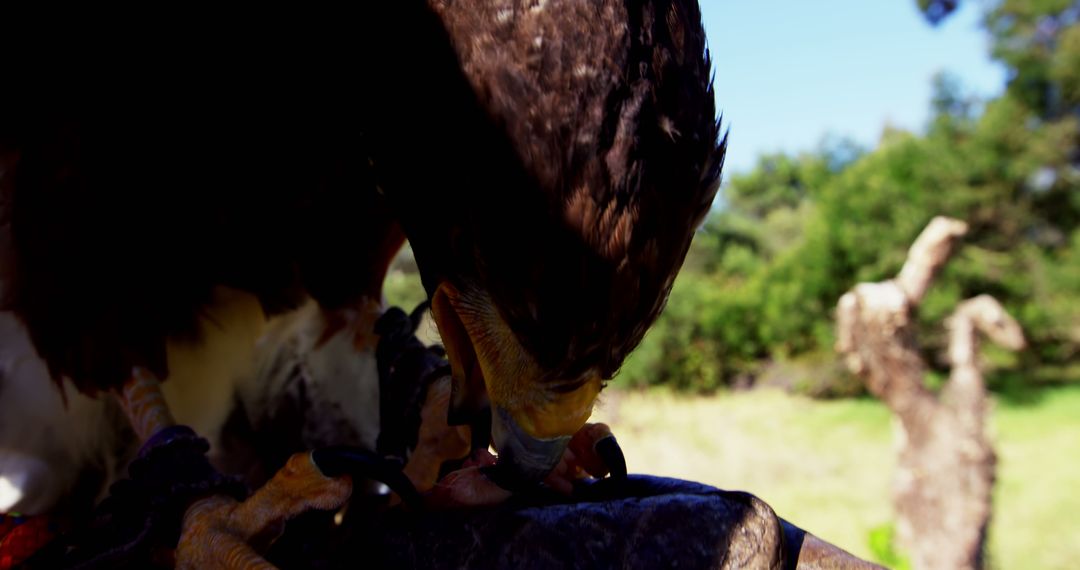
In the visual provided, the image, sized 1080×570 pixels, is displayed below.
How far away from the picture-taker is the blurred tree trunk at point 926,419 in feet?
15.1

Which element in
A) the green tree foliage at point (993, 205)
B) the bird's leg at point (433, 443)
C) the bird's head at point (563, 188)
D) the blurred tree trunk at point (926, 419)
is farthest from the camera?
the green tree foliage at point (993, 205)

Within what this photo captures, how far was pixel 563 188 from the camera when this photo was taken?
0.91 meters

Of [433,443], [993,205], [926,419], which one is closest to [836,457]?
[993,205]

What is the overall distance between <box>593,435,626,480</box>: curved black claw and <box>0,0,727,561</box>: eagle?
0.21 metres

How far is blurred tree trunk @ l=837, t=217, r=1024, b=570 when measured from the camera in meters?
4.59

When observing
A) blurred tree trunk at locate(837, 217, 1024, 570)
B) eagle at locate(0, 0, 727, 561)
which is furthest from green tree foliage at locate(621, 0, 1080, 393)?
eagle at locate(0, 0, 727, 561)

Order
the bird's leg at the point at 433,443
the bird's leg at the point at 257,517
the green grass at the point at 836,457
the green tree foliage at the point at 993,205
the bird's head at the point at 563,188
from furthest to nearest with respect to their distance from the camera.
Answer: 1. the green tree foliage at the point at 993,205
2. the green grass at the point at 836,457
3. the bird's leg at the point at 433,443
4. the bird's leg at the point at 257,517
5. the bird's head at the point at 563,188

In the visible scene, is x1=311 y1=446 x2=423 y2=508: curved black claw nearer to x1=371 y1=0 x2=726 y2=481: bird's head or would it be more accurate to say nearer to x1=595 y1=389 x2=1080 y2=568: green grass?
x1=371 y1=0 x2=726 y2=481: bird's head

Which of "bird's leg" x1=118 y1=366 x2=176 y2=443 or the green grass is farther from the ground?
the green grass

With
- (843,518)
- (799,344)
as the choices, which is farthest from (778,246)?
(843,518)

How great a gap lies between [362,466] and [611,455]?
1.25 ft

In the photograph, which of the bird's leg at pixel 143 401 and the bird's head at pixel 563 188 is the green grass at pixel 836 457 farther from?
the bird's head at pixel 563 188

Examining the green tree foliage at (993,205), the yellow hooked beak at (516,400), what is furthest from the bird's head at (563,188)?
the green tree foliage at (993,205)

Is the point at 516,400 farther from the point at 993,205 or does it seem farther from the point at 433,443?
the point at 993,205
